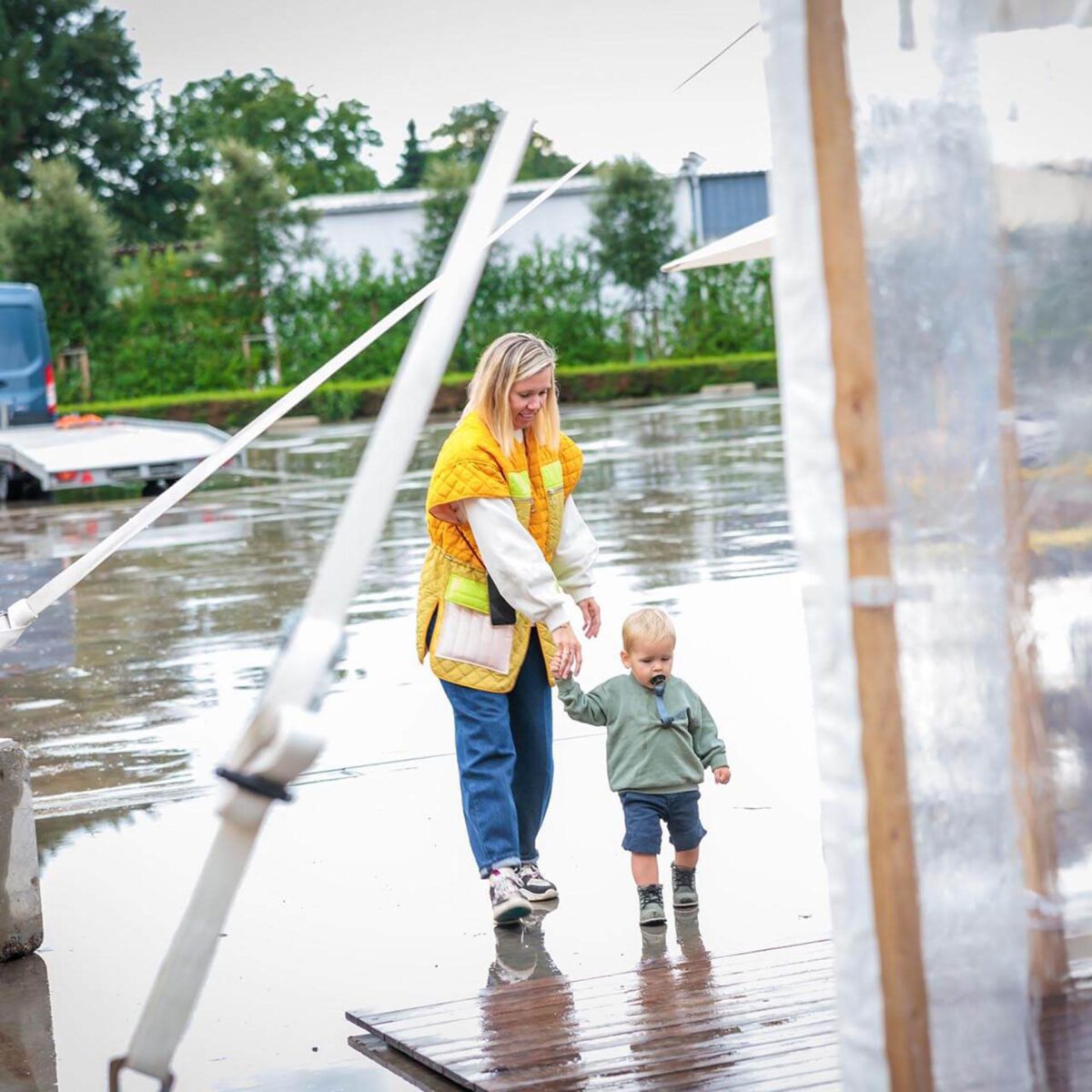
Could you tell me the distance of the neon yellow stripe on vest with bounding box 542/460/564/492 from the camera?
16.4 feet

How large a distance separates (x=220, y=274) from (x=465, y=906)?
1335 inches

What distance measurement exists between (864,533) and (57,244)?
35106 mm

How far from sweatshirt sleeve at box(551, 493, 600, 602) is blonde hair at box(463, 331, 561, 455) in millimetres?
412

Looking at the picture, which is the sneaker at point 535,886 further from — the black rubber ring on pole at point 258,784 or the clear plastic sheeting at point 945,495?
the black rubber ring on pole at point 258,784

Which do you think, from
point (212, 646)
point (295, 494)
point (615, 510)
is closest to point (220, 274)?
point (295, 494)

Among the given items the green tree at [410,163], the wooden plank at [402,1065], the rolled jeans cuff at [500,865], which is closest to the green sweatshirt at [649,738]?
the rolled jeans cuff at [500,865]

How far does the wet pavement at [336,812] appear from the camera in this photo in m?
4.54

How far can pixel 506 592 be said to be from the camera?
4.81 m

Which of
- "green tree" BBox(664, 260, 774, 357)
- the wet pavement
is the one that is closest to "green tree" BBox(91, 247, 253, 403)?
"green tree" BBox(664, 260, 774, 357)

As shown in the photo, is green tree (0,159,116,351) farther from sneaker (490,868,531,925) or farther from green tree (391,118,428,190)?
green tree (391,118,428,190)

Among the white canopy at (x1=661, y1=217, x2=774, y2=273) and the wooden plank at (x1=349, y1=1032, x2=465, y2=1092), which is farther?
the white canopy at (x1=661, y1=217, x2=774, y2=273)

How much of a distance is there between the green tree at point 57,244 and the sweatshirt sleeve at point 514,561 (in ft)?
106

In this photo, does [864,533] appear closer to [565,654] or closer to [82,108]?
[565,654]

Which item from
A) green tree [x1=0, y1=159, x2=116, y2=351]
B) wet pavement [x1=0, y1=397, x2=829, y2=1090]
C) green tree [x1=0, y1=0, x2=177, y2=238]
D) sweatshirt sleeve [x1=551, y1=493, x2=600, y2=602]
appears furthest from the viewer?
green tree [x1=0, y1=0, x2=177, y2=238]
